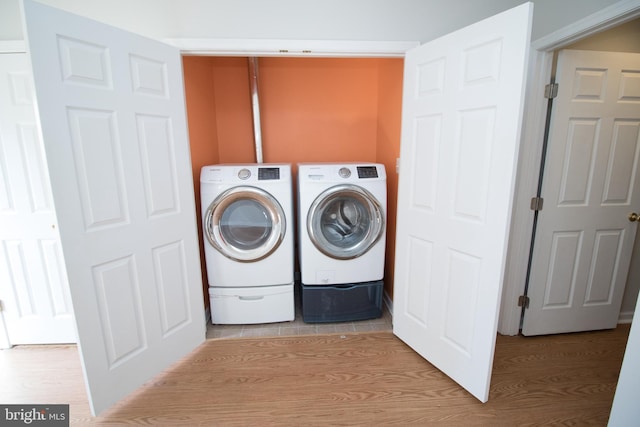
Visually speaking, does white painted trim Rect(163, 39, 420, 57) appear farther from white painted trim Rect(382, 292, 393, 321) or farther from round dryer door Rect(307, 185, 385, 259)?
white painted trim Rect(382, 292, 393, 321)

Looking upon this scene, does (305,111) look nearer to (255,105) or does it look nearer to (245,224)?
(255,105)

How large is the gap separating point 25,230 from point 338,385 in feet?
7.19

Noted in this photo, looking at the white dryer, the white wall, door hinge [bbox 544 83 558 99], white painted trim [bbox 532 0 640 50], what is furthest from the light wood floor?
the white wall

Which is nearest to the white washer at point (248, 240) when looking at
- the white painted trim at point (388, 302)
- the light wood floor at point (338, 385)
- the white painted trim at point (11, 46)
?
the light wood floor at point (338, 385)

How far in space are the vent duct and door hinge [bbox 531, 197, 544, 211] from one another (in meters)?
2.16

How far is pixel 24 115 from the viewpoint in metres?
1.66

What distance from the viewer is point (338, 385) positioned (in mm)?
1592

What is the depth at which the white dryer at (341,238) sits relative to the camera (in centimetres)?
194

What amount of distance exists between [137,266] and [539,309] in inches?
103

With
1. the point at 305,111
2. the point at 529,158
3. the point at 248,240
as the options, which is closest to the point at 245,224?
the point at 248,240

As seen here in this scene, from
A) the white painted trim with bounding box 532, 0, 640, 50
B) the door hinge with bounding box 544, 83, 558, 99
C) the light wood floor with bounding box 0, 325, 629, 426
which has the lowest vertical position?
the light wood floor with bounding box 0, 325, 629, 426

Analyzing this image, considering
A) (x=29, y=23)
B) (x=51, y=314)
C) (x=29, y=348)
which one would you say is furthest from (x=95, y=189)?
(x=29, y=348)

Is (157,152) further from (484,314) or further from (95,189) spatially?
(484,314)

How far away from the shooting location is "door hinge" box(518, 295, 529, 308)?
6.31ft
